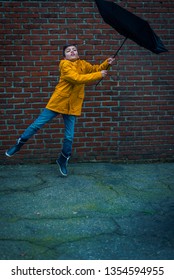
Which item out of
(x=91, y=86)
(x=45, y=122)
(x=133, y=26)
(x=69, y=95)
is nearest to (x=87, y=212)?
(x=45, y=122)

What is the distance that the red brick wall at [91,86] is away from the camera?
199 inches

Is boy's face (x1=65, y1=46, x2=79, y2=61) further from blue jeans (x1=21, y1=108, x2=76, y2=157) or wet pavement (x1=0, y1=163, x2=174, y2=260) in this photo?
wet pavement (x1=0, y1=163, x2=174, y2=260)

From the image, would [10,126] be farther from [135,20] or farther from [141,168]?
[135,20]

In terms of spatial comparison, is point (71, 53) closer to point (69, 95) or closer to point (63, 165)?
point (69, 95)

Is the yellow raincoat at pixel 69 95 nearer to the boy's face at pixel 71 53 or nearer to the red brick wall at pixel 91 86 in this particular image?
the boy's face at pixel 71 53

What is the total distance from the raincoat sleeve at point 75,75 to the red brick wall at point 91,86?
0.90 metres

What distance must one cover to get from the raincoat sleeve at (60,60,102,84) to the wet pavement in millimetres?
1295

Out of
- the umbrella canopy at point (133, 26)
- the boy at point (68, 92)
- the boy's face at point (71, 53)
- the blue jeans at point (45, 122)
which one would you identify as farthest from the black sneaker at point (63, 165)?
the umbrella canopy at point (133, 26)

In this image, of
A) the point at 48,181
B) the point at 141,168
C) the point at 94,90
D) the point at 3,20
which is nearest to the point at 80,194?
the point at 48,181

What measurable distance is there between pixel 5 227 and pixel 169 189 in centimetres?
207

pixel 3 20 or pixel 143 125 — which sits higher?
pixel 3 20

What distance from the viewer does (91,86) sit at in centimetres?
527

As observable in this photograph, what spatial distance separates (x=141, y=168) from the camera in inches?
206

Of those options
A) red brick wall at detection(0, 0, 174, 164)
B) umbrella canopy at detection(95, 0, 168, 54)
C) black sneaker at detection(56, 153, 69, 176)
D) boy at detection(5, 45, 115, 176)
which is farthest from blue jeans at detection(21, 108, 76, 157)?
umbrella canopy at detection(95, 0, 168, 54)
